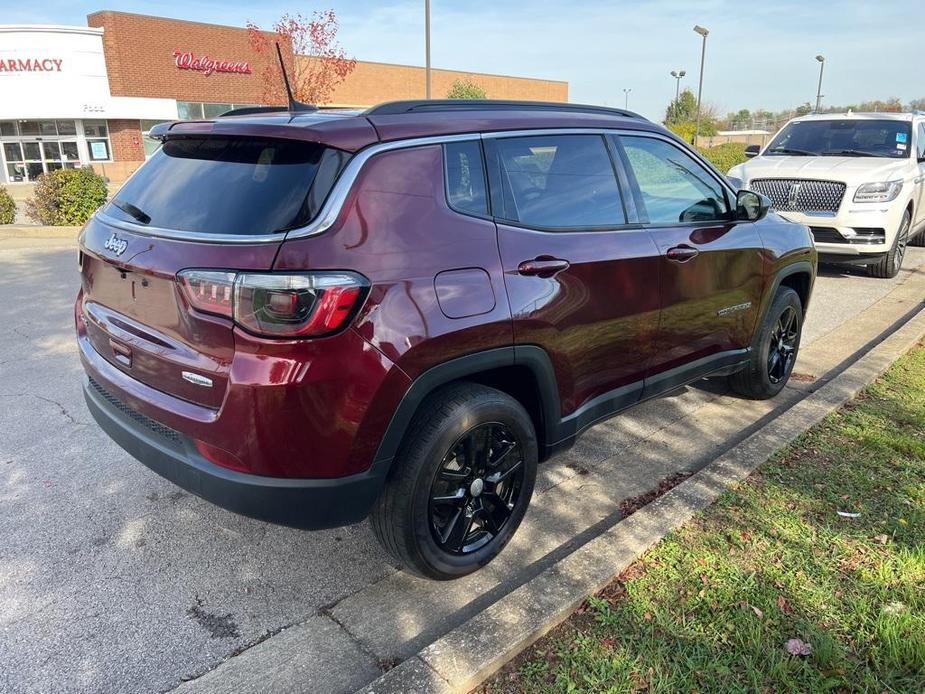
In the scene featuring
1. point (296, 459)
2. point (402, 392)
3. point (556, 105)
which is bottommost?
point (296, 459)

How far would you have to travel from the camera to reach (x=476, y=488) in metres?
2.81

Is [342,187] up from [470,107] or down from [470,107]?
down

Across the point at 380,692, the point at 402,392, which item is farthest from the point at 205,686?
the point at 402,392

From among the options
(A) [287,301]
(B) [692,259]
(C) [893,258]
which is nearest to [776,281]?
(B) [692,259]

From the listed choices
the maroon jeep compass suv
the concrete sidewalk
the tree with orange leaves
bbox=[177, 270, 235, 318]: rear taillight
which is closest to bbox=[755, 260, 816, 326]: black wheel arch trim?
the concrete sidewalk

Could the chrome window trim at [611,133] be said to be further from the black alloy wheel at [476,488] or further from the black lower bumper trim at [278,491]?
the black lower bumper trim at [278,491]

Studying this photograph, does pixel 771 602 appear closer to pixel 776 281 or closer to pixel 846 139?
pixel 776 281

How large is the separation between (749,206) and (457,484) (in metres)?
2.54

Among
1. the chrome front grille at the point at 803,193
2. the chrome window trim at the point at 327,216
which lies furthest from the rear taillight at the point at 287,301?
the chrome front grille at the point at 803,193

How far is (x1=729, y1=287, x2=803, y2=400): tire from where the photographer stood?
14.6 feet

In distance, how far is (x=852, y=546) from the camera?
2959 millimetres

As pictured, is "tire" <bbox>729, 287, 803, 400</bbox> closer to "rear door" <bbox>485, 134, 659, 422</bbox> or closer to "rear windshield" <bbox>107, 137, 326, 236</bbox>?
"rear door" <bbox>485, 134, 659, 422</bbox>

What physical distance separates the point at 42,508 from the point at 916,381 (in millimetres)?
5494

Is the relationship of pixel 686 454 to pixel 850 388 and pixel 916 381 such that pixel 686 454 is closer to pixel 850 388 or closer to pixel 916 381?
pixel 850 388
